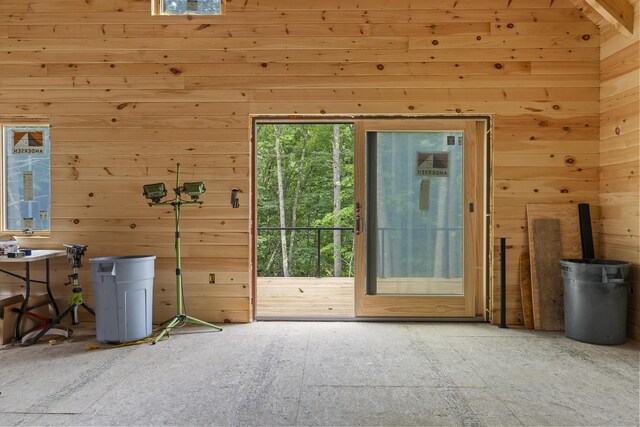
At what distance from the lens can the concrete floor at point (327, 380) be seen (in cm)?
220

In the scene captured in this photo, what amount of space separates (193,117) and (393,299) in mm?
2626

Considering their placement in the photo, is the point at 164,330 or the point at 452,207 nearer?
the point at 164,330

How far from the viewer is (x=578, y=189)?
12.8ft

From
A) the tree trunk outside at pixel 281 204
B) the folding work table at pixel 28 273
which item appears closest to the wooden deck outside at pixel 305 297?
the folding work table at pixel 28 273

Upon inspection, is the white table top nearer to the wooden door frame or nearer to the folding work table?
the folding work table

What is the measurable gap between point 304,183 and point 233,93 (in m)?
6.71

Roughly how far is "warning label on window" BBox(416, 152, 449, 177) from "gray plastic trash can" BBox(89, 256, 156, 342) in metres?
2.68

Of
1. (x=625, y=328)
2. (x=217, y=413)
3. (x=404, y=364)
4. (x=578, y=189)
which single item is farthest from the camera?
(x=578, y=189)

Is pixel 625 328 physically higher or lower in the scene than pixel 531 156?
→ lower

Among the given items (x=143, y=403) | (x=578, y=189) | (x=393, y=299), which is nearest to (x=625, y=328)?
(x=578, y=189)

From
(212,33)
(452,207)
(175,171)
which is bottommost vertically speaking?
(452,207)

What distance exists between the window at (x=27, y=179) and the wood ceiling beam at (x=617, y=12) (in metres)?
5.16

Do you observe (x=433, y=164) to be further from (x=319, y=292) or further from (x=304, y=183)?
(x=304, y=183)

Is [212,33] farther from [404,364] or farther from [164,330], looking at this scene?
[404,364]
